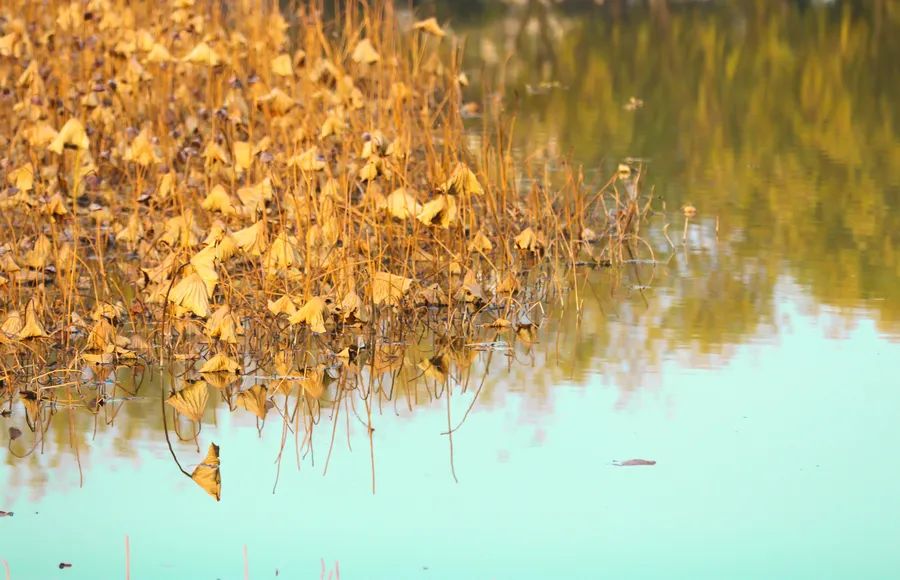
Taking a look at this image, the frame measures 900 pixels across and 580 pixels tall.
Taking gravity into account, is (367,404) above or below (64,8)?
below

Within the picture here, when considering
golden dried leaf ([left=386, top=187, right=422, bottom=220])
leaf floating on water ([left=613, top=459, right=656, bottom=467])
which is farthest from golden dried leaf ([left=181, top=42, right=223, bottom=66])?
leaf floating on water ([left=613, top=459, right=656, bottom=467])

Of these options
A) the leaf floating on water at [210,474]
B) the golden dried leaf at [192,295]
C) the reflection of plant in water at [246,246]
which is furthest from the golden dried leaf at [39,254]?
the leaf floating on water at [210,474]

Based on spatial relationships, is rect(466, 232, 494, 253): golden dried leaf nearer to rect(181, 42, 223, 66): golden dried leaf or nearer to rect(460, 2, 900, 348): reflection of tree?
rect(460, 2, 900, 348): reflection of tree

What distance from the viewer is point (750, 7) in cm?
1366

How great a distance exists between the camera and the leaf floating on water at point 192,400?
165 inches

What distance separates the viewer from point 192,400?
428 cm

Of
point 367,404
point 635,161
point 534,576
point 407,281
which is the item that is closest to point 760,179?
point 635,161

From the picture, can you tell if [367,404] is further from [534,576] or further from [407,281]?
[534,576]

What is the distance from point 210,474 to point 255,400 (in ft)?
1.72

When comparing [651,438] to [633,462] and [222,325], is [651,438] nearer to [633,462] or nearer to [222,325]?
[633,462]

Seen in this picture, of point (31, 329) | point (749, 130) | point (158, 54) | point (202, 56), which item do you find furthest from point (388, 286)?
point (749, 130)

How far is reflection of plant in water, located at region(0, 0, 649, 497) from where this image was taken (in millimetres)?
4402

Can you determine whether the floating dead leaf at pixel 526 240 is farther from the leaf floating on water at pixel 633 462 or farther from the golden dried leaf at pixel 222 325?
the leaf floating on water at pixel 633 462

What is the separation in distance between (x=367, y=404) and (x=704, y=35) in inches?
328
